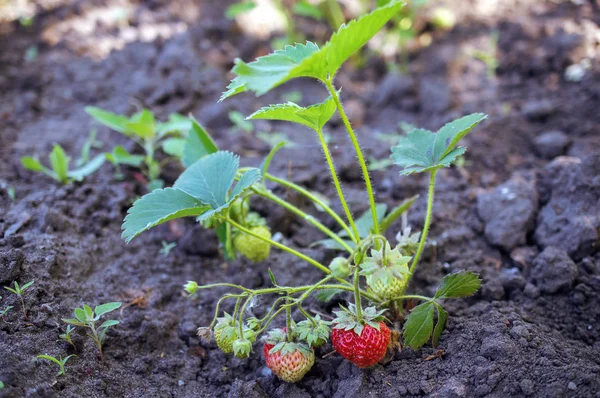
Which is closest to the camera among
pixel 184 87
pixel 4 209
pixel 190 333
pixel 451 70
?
pixel 190 333

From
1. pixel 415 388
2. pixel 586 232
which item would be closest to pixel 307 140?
pixel 586 232

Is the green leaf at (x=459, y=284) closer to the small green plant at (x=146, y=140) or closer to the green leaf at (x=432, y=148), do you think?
the green leaf at (x=432, y=148)

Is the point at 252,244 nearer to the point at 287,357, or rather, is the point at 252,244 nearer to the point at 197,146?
the point at 197,146

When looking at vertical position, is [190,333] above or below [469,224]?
above

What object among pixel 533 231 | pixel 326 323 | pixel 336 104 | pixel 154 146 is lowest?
pixel 533 231

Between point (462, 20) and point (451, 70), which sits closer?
point (451, 70)

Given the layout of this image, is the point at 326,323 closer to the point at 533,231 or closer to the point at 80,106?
the point at 533,231

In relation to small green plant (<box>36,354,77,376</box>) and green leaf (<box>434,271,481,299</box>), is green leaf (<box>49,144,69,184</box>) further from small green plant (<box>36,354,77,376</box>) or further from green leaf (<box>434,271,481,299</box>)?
green leaf (<box>434,271,481,299</box>)
